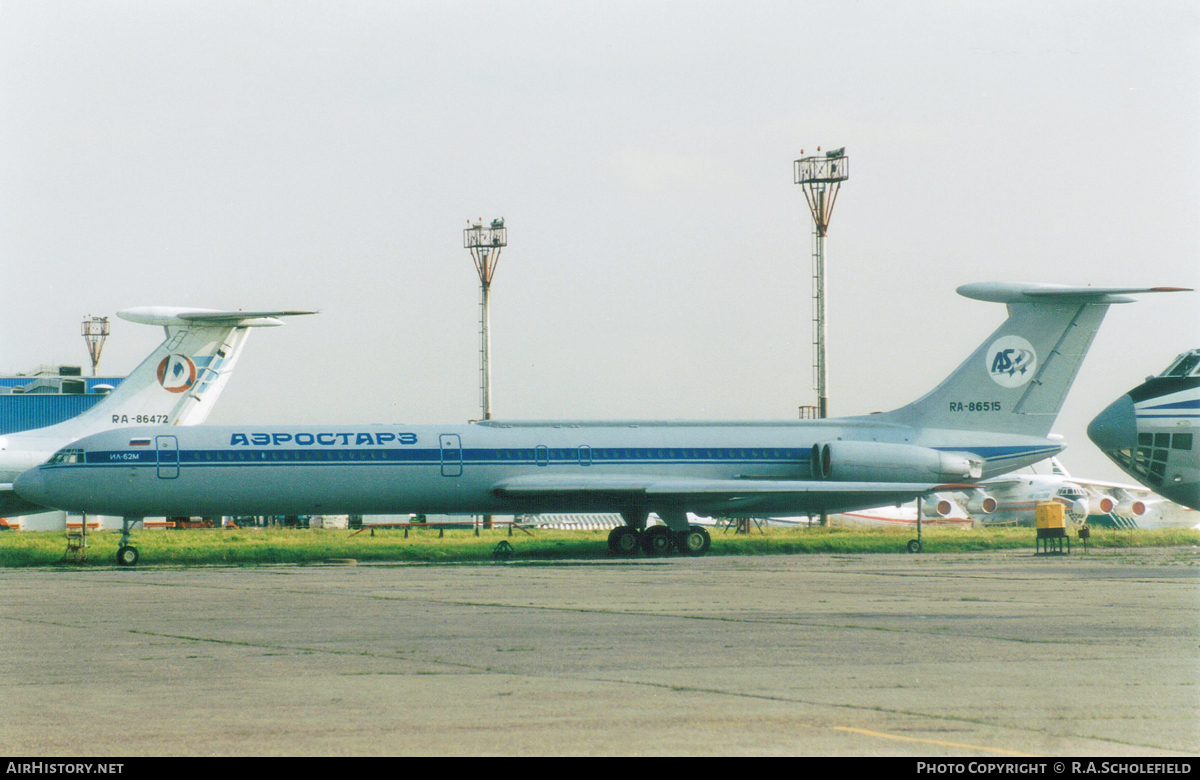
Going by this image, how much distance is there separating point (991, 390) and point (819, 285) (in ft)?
28.0

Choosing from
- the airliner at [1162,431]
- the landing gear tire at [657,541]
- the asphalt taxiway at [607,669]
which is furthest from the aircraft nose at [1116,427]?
the landing gear tire at [657,541]

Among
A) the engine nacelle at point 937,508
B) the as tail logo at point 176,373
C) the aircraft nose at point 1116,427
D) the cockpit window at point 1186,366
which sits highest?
the as tail logo at point 176,373

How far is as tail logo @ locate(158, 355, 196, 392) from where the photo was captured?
3566cm

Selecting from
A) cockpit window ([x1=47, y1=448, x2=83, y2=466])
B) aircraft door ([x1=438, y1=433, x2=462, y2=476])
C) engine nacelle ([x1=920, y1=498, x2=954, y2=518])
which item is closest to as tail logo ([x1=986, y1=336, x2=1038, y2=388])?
aircraft door ([x1=438, y1=433, x2=462, y2=476])

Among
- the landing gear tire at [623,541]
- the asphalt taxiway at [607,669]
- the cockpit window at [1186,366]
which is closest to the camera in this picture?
the asphalt taxiway at [607,669]

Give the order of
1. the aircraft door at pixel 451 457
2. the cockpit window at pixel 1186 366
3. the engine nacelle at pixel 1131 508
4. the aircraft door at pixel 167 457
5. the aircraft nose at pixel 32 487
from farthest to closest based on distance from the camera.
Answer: the engine nacelle at pixel 1131 508 < the aircraft door at pixel 451 457 < the aircraft door at pixel 167 457 < the aircraft nose at pixel 32 487 < the cockpit window at pixel 1186 366

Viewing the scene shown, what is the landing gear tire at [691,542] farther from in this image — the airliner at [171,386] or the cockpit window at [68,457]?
the cockpit window at [68,457]

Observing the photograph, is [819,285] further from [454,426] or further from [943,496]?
[943,496]

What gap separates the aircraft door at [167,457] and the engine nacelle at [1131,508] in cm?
4423

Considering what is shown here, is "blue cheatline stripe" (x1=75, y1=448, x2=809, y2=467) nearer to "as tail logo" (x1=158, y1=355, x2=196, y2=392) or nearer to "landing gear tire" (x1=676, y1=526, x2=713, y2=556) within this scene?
"landing gear tire" (x1=676, y1=526, x2=713, y2=556)

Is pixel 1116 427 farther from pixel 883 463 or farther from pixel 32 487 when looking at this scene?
pixel 32 487

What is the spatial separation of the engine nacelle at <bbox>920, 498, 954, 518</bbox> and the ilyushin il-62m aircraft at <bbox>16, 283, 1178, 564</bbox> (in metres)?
23.7

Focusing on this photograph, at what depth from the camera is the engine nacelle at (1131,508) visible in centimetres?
5828

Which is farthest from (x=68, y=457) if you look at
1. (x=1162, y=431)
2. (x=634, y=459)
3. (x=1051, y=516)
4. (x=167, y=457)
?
(x=1051, y=516)
